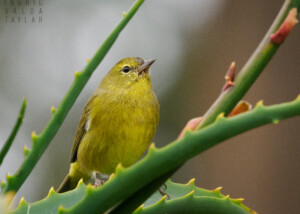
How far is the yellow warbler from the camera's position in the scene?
3.14 metres

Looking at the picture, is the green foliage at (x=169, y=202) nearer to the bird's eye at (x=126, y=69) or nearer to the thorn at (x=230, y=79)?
the thorn at (x=230, y=79)

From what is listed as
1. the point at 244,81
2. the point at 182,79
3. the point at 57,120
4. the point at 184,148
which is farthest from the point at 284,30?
the point at 182,79

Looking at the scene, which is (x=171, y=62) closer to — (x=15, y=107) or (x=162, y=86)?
(x=162, y=86)

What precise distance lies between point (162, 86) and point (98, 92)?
542 cm

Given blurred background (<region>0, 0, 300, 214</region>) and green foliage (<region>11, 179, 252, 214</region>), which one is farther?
blurred background (<region>0, 0, 300, 214</region>)

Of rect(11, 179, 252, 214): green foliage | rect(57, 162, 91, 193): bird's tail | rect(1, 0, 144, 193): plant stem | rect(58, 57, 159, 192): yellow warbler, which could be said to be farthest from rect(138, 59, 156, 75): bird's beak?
rect(1, 0, 144, 193): plant stem

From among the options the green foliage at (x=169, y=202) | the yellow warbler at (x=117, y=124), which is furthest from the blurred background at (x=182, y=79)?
the green foliage at (x=169, y=202)

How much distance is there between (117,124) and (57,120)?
7.70ft

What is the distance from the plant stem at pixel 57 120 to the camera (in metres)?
0.79

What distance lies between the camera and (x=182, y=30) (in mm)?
9352

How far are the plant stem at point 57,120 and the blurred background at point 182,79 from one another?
3.88 meters

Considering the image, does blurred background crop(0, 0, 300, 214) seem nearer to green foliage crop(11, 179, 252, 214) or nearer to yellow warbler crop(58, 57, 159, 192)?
yellow warbler crop(58, 57, 159, 192)

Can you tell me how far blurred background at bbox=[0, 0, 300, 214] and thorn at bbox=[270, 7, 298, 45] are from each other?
403cm

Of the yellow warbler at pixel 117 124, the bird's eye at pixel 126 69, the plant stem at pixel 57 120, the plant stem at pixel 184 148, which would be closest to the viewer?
the plant stem at pixel 184 148
